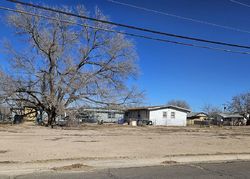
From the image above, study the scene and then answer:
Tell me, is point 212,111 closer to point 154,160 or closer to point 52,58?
point 52,58

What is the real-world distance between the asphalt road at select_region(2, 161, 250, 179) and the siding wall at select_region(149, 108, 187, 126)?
5444 centimetres

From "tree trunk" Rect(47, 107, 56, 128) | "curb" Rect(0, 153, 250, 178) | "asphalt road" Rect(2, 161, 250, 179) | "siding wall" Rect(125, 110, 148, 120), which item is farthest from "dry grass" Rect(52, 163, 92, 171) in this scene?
"siding wall" Rect(125, 110, 148, 120)

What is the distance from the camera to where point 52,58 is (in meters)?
39.7

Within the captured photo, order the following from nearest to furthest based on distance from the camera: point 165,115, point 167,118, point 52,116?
point 52,116, point 167,118, point 165,115

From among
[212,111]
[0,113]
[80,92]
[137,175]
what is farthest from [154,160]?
[212,111]

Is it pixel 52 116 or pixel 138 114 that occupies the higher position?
pixel 138 114

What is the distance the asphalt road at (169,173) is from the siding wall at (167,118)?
5444cm

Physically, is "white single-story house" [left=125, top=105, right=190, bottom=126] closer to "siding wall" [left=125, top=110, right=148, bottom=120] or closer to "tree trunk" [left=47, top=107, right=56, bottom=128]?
"siding wall" [left=125, top=110, right=148, bottom=120]

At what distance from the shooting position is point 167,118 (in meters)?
68.5

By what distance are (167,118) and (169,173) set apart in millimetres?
58140

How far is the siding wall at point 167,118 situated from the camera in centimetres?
6762

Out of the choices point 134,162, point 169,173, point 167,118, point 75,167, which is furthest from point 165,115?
point 169,173

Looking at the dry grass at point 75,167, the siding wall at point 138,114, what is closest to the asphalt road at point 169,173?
the dry grass at point 75,167

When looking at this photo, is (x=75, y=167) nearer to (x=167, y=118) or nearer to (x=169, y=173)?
(x=169, y=173)
